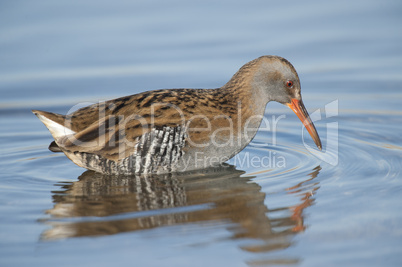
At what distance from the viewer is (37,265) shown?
201 inches

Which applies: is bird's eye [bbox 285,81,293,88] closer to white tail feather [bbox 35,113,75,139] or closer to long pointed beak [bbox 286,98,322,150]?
long pointed beak [bbox 286,98,322,150]

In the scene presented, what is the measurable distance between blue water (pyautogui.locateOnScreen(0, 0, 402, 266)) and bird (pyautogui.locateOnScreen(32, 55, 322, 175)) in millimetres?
241

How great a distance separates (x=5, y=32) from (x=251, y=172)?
5.91 metres

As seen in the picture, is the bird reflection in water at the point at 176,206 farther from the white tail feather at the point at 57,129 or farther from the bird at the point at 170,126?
the white tail feather at the point at 57,129

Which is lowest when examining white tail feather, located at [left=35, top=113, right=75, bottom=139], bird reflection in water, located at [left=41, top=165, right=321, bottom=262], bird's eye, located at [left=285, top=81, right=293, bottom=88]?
bird reflection in water, located at [left=41, top=165, right=321, bottom=262]

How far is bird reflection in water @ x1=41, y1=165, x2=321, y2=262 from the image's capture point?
5.72 meters

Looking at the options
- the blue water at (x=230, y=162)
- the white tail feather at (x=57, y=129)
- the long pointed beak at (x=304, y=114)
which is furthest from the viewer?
the long pointed beak at (x=304, y=114)

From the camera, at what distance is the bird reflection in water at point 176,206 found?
225 inches

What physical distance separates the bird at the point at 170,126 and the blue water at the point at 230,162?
24 cm

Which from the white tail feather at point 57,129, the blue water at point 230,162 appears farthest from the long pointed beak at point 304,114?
the white tail feather at point 57,129

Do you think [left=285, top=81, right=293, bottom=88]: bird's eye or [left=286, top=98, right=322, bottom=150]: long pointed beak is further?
[left=286, top=98, right=322, bottom=150]: long pointed beak

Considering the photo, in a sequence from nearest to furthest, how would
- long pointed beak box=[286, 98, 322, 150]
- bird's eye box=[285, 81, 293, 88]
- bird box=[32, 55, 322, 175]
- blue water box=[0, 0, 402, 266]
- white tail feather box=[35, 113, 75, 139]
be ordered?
blue water box=[0, 0, 402, 266] < bird box=[32, 55, 322, 175] < white tail feather box=[35, 113, 75, 139] < bird's eye box=[285, 81, 293, 88] < long pointed beak box=[286, 98, 322, 150]

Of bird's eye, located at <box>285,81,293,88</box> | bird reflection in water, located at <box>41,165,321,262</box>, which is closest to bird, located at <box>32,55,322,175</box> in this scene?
bird's eye, located at <box>285,81,293,88</box>

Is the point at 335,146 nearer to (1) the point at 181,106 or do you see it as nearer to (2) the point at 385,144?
(2) the point at 385,144
